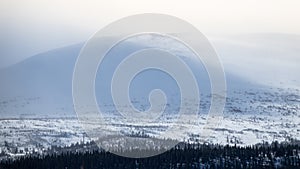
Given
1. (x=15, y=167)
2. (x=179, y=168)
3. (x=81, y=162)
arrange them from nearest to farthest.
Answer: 1. (x=179, y=168)
2. (x=81, y=162)
3. (x=15, y=167)

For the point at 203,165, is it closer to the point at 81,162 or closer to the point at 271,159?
the point at 271,159

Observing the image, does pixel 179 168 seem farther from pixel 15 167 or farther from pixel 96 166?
pixel 15 167

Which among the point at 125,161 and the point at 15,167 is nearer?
the point at 125,161

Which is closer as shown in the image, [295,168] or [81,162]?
[295,168]

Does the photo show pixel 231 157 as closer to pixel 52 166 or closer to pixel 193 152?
pixel 193 152

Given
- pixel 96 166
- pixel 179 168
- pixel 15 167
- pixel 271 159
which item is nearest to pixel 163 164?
pixel 179 168

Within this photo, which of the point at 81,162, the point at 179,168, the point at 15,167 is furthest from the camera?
the point at 15,167

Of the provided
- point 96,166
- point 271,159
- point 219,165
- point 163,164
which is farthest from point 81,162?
point 271,159

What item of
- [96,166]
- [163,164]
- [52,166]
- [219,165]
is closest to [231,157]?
[219,165]
